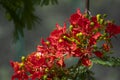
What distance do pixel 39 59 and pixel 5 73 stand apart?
20.3 m

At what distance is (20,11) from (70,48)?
2.12 meters

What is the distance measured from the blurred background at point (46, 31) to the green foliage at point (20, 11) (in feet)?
57.6


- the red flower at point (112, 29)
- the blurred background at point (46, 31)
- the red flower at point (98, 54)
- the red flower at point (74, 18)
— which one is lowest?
the red flower at point (98, 54)

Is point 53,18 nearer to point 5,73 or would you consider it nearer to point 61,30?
point 5,73

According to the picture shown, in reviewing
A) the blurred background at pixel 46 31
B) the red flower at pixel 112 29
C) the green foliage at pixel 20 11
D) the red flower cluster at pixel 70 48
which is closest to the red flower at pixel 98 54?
the red flower cluster at pixel 70 48

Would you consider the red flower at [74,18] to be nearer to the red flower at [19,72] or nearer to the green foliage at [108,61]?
the green foliage at [108,61]

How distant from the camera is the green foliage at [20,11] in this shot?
4.43m

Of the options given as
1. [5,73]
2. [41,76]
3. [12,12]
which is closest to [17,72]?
[41,76]

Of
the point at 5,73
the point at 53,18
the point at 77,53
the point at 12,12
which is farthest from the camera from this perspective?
the point at 53,18

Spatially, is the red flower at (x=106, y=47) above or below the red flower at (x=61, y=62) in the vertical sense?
above

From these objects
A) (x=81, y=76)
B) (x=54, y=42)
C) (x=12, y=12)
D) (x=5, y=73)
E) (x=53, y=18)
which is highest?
(x=53, y=18)

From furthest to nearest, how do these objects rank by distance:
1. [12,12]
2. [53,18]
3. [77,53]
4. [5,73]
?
[53,18]
[5,73]
[12,12]
[77,53]

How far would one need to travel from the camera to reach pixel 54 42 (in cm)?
272

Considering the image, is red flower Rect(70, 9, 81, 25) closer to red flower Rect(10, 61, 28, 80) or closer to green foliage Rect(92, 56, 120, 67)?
green foliage Rect(92, 56, 120, 67)
